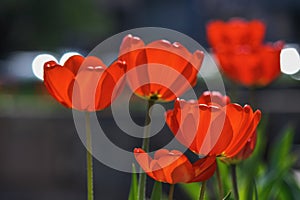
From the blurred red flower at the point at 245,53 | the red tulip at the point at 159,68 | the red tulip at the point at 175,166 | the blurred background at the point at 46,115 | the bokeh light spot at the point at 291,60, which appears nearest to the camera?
the red tulip at the point at 175,166

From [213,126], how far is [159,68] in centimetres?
15

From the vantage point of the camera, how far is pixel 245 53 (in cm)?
244

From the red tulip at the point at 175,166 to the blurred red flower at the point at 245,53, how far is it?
1.25m

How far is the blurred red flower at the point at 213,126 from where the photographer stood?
99 centimetres

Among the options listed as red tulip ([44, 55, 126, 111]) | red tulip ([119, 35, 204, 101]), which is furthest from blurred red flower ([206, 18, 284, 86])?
red tulip ([44, 55, 126, 111])

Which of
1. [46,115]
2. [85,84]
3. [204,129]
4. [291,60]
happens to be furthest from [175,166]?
[291,60]

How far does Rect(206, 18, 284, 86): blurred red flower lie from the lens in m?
2.25

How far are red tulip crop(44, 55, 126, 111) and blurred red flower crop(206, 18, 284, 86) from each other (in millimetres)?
1205

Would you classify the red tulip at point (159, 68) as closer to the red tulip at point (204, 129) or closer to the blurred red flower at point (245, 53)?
the red tulip at point (204, 129)

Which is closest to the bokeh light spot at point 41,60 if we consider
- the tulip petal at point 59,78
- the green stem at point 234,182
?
the tulip petal at point 59,78

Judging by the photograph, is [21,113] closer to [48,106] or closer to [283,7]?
[48,106]

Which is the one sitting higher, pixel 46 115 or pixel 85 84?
pixel 85 84

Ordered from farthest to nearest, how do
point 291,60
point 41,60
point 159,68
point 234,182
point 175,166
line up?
point 291,60 → point 41,60 → point 234,182 → point 159,68 → point 175,166

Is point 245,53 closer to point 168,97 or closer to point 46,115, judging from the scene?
point 168,97
